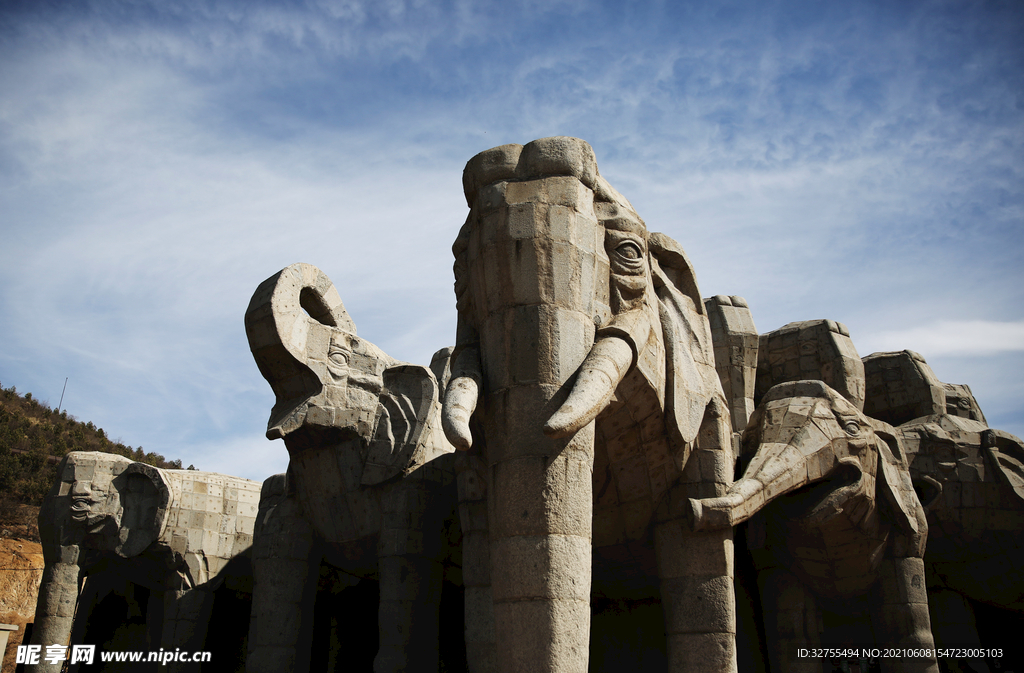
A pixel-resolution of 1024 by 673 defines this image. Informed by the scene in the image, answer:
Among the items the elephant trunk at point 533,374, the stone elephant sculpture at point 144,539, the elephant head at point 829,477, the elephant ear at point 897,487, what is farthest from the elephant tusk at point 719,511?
the stone elephant sculpture at point 144,539

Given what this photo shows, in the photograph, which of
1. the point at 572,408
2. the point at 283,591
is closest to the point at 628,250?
the point at 572,408

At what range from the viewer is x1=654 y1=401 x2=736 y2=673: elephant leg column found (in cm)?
571

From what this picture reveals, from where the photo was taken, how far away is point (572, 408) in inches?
→ 182

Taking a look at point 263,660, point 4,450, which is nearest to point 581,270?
point 263,660

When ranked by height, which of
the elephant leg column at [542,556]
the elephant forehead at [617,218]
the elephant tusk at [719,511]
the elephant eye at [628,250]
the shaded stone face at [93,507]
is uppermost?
the elephant forehead at [617,218]

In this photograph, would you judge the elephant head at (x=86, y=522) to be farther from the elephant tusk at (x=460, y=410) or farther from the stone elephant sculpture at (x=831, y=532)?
the stone elephant sculpture at (x=831, y=532)

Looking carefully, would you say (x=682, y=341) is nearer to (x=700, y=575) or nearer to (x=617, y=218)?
(x=617, y=218)

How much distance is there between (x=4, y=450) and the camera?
27.4 m

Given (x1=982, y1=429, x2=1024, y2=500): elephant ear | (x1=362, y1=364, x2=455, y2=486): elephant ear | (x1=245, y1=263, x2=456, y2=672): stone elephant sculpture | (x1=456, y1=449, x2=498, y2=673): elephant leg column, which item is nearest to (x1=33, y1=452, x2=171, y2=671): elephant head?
(x1=245, y1=263, x2=456, y2=672): stone elephant sculpture

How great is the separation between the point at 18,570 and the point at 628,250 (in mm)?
22517

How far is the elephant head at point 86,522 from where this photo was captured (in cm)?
1082

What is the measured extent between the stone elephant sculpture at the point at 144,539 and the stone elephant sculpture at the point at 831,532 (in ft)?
23.3

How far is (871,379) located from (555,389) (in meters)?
7.27

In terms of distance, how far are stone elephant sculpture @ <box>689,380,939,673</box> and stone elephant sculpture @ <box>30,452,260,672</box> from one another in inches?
280
